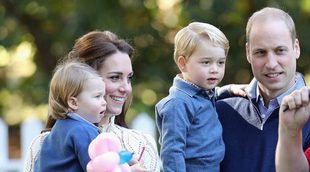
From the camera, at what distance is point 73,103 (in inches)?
156

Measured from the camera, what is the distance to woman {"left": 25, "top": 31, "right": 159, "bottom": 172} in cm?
421

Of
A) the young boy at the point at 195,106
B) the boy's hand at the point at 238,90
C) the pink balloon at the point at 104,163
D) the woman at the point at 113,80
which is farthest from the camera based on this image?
the boy's hand at the point at 238,90

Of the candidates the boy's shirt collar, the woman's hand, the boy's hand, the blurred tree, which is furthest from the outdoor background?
the woman's hand

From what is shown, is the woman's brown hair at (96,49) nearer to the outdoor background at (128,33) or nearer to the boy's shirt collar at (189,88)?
the boy's shirt collar at (189,88)

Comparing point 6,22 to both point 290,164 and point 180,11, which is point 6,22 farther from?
point 290,164

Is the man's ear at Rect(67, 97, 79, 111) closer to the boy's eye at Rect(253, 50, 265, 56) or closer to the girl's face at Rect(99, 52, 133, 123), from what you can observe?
the girl's face at Rect(99, 52, 133, 123)

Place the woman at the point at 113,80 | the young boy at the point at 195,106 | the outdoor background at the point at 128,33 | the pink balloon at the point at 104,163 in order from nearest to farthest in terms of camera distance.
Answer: the pink balloon at the point at 104,163 < the young boy at the point at 195,106 < the woman at the point at 113,80 < the outdoor background at the point at 128,33

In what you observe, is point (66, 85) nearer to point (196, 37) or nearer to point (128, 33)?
point (196, 37)

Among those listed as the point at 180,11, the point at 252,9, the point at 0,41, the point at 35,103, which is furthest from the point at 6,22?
the point at 252,9

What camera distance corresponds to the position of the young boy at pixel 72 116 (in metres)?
3.84

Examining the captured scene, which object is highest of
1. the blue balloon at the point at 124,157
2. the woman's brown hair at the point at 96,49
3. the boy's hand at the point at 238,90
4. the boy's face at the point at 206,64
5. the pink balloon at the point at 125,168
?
the woman's brown hair at the point at 96,49

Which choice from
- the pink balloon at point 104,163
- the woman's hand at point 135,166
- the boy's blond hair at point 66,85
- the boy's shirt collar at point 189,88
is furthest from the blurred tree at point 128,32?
the pink balloon at point 104,163

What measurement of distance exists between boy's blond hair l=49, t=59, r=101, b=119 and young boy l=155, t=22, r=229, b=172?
39 cm

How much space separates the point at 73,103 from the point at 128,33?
4.27m
